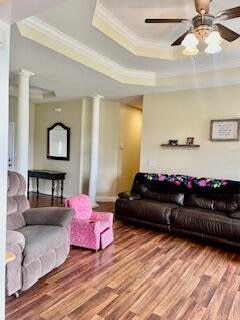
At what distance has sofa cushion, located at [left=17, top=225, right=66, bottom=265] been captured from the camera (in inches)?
86.7

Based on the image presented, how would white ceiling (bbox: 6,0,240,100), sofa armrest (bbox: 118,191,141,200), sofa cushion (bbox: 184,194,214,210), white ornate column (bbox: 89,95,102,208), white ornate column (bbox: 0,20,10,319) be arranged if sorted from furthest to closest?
white ornate column (bbox: 89,95,102,208) → sofa armrest (bbox: 118,191,141,200) → sofa cushion (bbox: 184,194,214,210) → white ceiling (bbox: 6,0,240,100) → white ornate column (bbox: 0,20,10,319)

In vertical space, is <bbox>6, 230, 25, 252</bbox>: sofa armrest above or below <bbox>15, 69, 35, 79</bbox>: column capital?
below

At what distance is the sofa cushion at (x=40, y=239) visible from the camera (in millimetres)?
2201

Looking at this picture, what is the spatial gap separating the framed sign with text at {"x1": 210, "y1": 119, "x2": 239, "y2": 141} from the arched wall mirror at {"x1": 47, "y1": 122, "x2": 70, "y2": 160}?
11.6 ft

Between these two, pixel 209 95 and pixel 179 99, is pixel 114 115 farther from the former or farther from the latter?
pixel 209 95

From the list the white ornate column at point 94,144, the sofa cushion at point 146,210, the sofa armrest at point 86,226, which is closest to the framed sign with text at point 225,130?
the sofa cushion at point 146,210

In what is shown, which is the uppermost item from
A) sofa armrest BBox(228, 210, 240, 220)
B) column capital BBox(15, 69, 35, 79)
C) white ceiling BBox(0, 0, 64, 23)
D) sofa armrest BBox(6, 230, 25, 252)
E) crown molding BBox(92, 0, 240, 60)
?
crown molding BBox(92, 0, 240, 60)

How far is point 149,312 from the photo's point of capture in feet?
6.62

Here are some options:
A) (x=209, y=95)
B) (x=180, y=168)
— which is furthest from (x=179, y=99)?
(x=180, y=168)

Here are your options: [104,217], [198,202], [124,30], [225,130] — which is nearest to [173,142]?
[225,130]

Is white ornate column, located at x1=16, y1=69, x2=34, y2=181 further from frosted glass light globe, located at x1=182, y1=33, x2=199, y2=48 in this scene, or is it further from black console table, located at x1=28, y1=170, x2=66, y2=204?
frosted glass light globe, located at x1=182, y1=33, x2=199, y2=48

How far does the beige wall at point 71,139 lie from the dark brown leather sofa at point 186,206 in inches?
82.8

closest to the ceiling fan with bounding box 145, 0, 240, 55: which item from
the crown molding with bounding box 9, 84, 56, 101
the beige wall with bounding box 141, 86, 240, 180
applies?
the beige wall with bounding box 141, 86, 240, 180

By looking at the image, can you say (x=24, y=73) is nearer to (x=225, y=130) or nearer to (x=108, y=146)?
(x=108, y=146)
